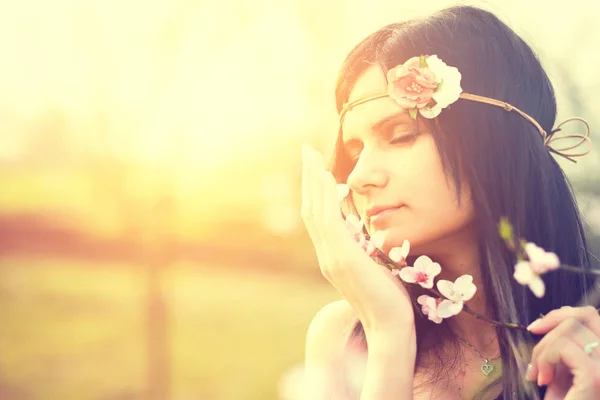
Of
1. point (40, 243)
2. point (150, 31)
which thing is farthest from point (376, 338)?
point (40, 243)

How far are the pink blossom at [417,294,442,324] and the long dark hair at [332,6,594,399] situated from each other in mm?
117

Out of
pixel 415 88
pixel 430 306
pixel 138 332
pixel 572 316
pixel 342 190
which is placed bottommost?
pixel 138 332

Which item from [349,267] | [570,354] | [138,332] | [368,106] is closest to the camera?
[570,354]

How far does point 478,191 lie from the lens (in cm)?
128

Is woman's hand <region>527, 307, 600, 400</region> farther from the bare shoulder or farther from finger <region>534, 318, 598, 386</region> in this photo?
the bare shoulder

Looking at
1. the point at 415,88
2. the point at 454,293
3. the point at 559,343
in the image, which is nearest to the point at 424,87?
the point at 415,88

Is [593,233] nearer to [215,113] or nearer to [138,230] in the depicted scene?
[215,113]

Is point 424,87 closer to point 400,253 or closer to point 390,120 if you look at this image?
point 390,120

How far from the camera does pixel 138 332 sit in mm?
2576

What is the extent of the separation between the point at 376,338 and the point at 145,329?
1.59 m

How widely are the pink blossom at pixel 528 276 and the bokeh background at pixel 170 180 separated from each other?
0.57m

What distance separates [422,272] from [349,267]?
0.24 metres

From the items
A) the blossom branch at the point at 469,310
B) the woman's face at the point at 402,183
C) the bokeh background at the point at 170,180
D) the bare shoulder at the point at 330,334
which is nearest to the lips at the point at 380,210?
the woman's face at the point at 402,183

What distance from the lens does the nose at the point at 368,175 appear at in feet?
4.16
